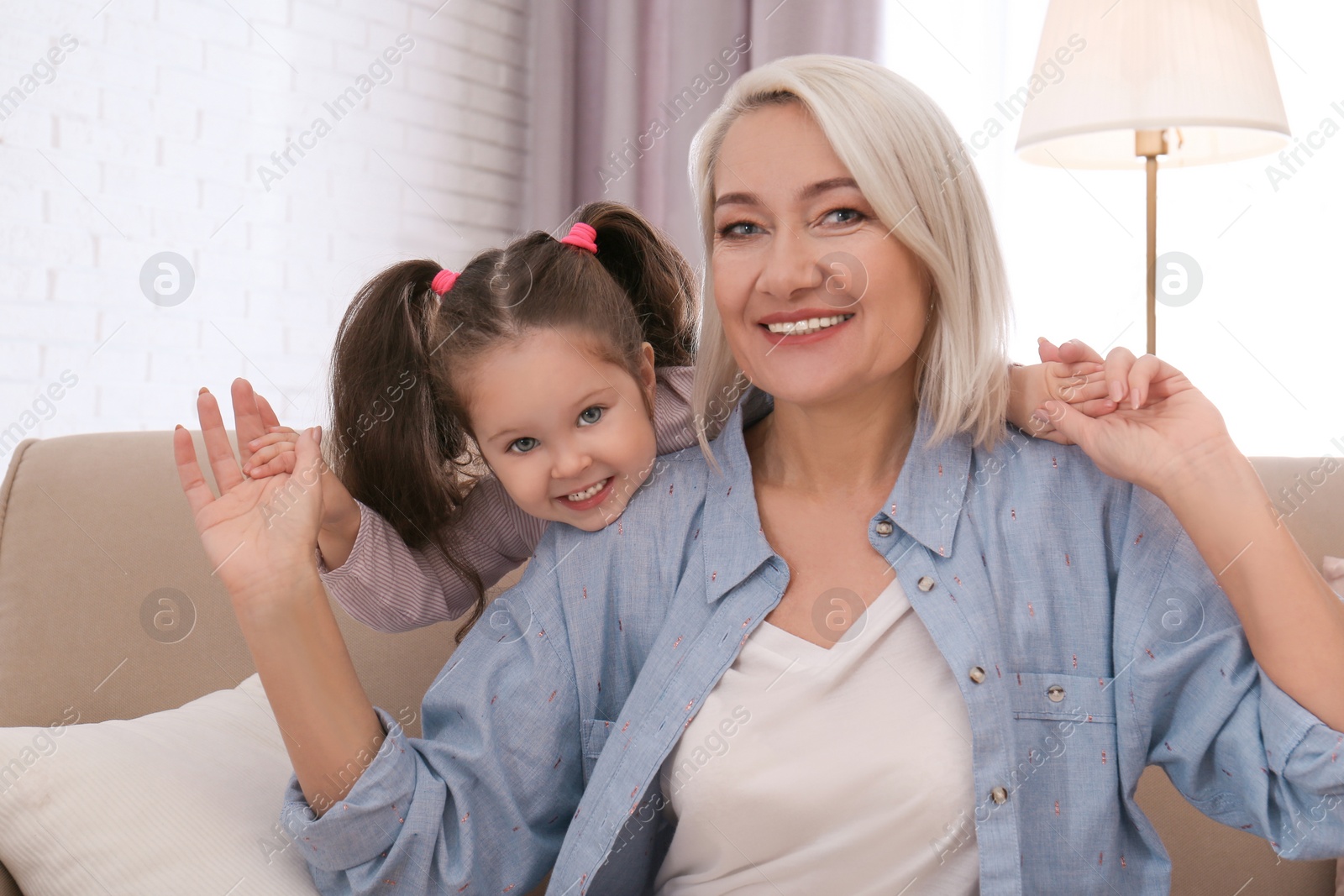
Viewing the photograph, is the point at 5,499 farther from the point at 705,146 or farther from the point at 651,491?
the point at 705,146

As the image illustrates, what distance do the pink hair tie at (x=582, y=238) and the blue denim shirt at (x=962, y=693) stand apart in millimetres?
355

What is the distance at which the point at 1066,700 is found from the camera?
1066 mm

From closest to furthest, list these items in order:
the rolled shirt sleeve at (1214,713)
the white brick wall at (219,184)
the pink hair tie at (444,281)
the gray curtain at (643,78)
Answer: the rolled shirt sleeve at (1214,713) < the pink hair tie at (444,281) < the white brick wall at (219,184) < the gray curtain at (643,78)

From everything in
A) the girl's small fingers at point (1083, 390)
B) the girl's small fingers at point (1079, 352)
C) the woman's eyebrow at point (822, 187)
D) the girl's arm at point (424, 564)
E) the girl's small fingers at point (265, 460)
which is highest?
the woman's eyebrow at point (822, 187)

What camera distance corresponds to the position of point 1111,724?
3.48 feet

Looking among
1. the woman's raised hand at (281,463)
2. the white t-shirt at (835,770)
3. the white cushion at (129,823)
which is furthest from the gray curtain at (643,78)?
the white cushion at (129,823)

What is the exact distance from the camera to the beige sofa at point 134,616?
4.52 feet

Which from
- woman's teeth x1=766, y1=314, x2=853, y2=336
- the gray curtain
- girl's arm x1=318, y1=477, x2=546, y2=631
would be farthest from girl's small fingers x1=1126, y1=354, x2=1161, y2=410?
the gray curtain

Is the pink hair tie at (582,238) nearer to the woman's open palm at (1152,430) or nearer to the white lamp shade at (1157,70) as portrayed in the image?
the woman's open palm at (1152,430)

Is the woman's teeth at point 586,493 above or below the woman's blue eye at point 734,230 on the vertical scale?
below

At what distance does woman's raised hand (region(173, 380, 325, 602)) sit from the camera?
1.00 meters

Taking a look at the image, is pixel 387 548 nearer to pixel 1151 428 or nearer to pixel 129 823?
pixel 129 823

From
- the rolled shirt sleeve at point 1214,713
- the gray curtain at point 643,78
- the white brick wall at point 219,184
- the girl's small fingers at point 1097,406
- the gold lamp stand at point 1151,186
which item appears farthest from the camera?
the gray curtain at point 643,78

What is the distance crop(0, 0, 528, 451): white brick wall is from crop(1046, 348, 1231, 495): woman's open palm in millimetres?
2166
